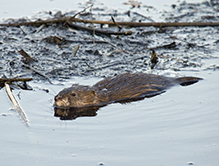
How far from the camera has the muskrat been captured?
20.4ft

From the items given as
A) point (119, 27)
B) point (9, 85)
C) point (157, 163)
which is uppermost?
point (119, 27)

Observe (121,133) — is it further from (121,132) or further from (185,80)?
(185,80)

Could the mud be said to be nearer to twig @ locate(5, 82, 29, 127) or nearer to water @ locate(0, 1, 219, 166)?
twig @ locate(5, 82, 29, 127)

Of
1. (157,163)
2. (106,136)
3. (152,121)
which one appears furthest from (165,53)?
(157,163)

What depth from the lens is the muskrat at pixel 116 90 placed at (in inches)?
245

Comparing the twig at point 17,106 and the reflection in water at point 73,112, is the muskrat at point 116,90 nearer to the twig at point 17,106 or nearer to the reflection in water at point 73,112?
the reflection in water at point 73,112

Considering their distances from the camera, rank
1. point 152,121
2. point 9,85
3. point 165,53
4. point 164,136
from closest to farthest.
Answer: point 164,136
point 152,121
point 9,85
point 165,53

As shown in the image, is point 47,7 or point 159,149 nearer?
point 159,149

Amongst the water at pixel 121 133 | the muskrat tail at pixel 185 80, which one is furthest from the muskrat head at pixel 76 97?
the muskrat tail at pixel 185 80

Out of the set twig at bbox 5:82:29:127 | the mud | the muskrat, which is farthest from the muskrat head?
the mud

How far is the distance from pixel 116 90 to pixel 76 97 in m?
0.72

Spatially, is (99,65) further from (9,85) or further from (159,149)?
(159,149)

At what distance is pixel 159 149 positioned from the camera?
4.54 m

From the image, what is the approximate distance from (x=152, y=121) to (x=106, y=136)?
84 cm
